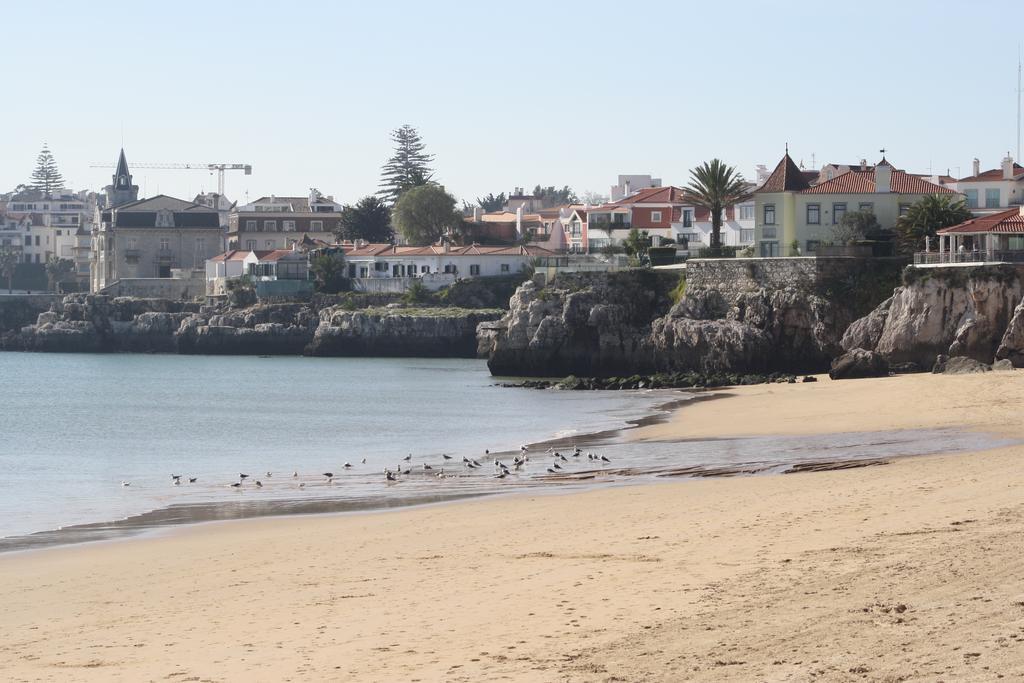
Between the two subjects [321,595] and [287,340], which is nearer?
[321,595]

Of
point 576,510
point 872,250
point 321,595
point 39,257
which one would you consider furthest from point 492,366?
point 39,257

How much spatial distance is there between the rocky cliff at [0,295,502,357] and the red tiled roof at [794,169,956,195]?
21541 mm

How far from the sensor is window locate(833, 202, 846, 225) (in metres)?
56.7

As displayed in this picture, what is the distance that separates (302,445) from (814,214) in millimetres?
28132

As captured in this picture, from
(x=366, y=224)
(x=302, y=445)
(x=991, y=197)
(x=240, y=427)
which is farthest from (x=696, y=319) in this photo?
(x=366, y=224)

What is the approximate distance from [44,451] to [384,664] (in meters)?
A: 25.8

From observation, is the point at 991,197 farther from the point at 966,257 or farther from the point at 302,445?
the point at 302,445

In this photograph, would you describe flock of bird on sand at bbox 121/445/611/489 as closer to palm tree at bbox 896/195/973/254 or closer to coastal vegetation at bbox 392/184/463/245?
palm tree at bbox 896/195/973/254

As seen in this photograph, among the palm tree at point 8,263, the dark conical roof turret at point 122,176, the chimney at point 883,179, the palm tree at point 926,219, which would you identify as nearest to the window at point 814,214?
the chimney at point 883,179

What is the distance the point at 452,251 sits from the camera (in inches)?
3386

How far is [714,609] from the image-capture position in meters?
12.7

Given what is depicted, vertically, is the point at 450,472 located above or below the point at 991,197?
below

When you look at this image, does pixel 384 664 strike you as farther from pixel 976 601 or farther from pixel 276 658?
pixel 976 601

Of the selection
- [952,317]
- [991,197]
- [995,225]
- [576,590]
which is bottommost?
[576,590]
